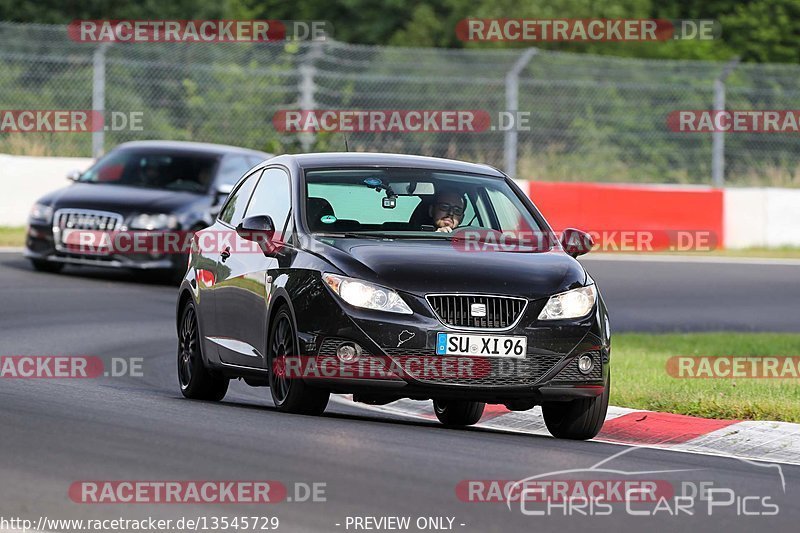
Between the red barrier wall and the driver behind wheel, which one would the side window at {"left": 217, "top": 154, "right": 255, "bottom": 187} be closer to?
the red barrier wall

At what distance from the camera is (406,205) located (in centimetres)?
1066

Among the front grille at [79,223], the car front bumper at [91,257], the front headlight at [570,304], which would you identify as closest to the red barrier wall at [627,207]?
the car front bumper at [91,257]

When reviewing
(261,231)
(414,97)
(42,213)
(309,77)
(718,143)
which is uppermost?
(309,77)

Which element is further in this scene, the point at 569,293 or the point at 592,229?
the point at 592,229

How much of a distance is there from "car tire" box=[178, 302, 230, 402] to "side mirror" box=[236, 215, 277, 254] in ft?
4.10

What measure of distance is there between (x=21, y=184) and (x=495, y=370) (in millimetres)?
18267

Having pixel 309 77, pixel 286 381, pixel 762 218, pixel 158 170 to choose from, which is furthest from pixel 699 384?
pixel 309 77

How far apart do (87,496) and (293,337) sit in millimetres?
2585

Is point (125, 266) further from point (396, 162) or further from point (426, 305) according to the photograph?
point (426, 305)

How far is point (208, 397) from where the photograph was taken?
37.9 feet

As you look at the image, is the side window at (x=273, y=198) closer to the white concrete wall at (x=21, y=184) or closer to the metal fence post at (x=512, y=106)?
the white concrete wall at (x=21, y=184)

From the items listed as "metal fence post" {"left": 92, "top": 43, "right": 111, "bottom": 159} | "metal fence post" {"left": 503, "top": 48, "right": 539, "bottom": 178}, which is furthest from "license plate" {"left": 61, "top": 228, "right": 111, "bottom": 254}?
"metal fence post" {"left": 503, "top": 48, "right": 539, "bottom": 178}

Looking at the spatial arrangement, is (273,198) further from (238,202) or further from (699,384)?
(699,384)

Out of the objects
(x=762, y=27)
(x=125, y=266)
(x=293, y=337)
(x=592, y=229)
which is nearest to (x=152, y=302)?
(x=125, y=266)
